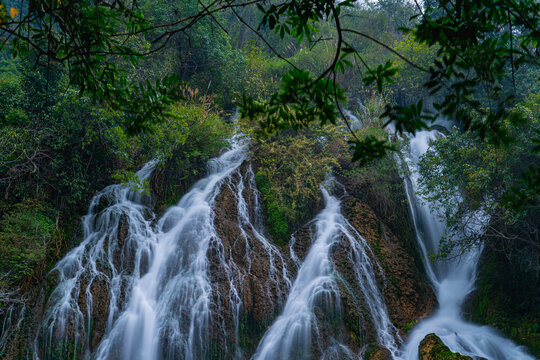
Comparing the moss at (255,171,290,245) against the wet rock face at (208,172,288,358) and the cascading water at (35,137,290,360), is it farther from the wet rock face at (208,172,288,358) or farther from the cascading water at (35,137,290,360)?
the wet rock face at (208,172,288,358)

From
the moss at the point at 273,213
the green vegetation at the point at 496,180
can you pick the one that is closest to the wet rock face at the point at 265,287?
the moss at the point at 273,213

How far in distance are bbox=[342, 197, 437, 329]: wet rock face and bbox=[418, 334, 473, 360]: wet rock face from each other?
176cm

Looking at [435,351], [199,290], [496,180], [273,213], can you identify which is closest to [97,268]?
[199,290]

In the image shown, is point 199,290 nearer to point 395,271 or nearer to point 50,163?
point 50,163

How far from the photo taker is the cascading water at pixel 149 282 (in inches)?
275

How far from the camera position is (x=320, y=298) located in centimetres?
809

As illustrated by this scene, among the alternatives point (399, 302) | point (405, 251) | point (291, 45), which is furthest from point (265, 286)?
point (291, 45)

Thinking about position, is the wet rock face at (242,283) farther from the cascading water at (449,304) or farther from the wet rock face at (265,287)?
the cascading water at (449,304)

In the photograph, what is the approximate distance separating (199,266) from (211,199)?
2.49 meters

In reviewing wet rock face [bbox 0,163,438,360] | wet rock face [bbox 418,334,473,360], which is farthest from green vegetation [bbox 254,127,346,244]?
wet rock face [bbox 418,334,473,360]

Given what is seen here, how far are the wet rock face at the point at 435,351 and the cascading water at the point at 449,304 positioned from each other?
463 millimetres

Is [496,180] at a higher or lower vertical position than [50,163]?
lower

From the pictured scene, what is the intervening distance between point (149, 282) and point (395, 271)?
7.08m

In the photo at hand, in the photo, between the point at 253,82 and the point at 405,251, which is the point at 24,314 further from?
the point at 253,82
